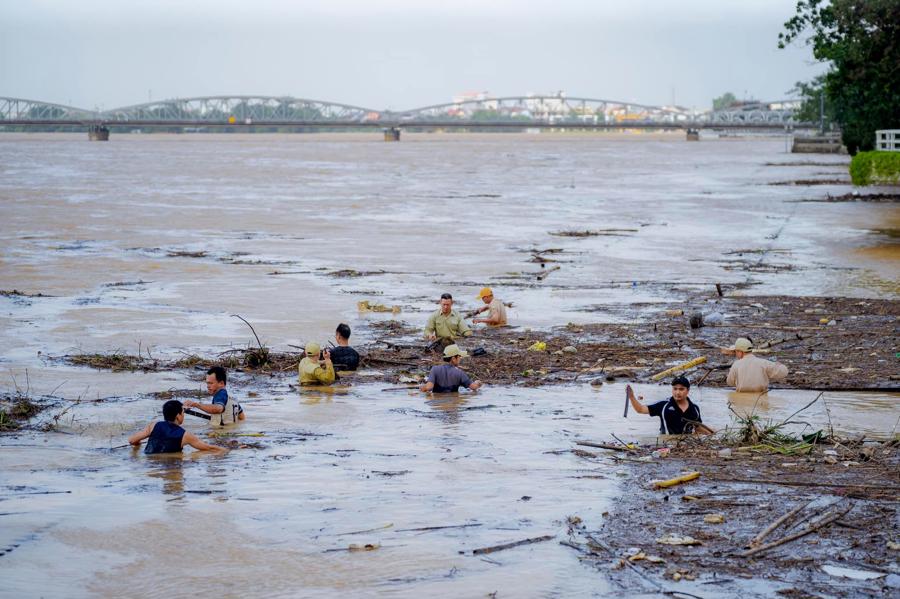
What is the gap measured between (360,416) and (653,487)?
4165mm

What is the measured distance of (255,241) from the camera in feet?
115

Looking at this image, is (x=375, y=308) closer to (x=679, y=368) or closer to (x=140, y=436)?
(x=679, y=368)

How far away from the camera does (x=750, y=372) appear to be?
14.1 m

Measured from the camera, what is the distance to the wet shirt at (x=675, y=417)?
11977 millimetres

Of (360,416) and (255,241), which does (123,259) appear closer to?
(255,241)

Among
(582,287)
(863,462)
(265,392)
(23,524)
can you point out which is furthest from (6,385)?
(582,287)

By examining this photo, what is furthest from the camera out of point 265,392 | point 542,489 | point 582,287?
point 582,287

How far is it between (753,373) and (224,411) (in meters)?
5.51

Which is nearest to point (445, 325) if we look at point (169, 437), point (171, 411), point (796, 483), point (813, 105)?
point (171, 411)

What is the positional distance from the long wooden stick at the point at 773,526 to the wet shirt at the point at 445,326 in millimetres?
8570

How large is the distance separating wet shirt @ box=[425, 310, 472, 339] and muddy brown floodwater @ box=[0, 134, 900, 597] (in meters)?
0.86

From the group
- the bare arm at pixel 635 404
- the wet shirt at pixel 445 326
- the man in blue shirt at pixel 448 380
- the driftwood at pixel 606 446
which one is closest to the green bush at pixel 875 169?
the wet shirt at pixel 445 326

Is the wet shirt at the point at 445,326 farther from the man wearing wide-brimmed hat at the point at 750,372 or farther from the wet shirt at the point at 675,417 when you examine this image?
the wet shirt at the point at 675,417

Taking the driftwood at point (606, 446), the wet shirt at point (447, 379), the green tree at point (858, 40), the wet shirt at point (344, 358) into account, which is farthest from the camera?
the green tree at point (858, 40)
